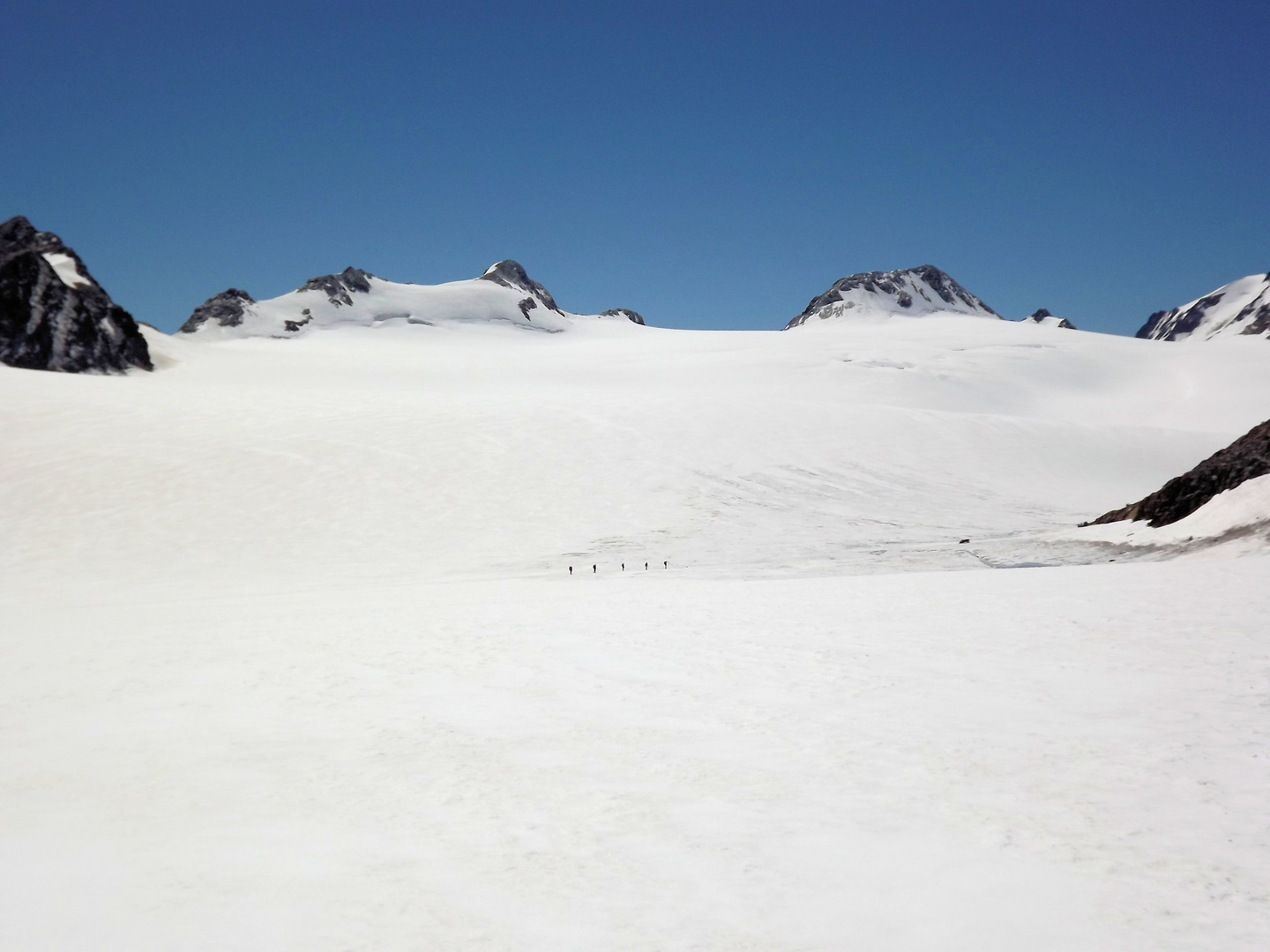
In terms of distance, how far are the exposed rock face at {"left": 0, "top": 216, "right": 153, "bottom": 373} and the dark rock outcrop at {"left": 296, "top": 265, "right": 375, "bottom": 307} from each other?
2546 inches

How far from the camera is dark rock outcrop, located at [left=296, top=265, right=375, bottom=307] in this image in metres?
108

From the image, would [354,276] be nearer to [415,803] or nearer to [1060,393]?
[1060,393]

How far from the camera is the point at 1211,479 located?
1584 centimetres

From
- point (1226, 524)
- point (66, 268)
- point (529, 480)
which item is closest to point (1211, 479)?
point (1226, 524)

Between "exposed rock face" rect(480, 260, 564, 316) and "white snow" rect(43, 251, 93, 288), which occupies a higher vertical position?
"exposed rock face" rect(480, 260, 564, 316)

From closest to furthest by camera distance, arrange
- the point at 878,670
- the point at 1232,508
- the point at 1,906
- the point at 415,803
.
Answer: the point at 1,906
the point at 415,803
the point at 878,670
the point at 1232,508

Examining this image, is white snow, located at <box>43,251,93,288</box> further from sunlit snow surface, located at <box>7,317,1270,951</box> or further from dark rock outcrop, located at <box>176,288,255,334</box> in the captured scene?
dark rock outcrop, located at <box>176,288,255,334</box>

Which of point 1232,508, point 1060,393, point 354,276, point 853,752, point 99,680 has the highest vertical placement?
point 354,276

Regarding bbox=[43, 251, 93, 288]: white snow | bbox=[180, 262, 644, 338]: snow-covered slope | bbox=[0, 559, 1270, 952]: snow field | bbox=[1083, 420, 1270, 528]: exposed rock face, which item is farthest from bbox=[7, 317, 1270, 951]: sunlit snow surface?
bbox=[180, 262, 644, 338]: snow-covered slope

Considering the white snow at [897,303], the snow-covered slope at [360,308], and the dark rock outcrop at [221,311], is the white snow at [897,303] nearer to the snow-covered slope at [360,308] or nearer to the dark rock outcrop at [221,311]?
the snow-covered slope at [360,308]

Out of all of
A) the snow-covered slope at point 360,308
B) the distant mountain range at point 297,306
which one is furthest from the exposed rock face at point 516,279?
the snow-covered slope at point 360,308

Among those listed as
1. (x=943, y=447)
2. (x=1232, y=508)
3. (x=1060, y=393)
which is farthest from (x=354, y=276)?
(x=1232, y=508)

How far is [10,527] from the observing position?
16.6 meters

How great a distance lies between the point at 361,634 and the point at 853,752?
5.66 metres
